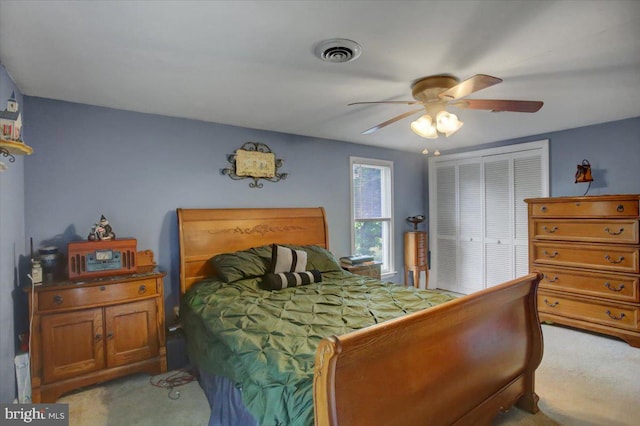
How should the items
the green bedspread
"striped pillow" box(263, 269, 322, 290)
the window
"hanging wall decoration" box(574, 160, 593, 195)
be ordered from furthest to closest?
the window
"hanging wall decoration" box(574, 160, 593, 195)
"striped pillow" box(263, 269, 322, 290)
the green bedspread

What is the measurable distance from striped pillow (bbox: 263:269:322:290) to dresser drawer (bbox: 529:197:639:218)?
2701mm

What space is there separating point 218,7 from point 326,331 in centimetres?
173

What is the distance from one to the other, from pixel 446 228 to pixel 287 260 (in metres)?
3.17

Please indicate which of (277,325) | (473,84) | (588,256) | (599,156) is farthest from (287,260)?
(599,156)

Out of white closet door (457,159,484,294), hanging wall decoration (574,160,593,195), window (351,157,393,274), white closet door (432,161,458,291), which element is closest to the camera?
hanging wall decoration (574,160,593,195)

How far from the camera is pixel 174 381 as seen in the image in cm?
265

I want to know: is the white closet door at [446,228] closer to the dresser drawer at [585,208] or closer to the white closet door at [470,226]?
the white closet door at [470,226]

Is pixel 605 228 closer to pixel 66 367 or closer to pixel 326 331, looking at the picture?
pixel 326 331

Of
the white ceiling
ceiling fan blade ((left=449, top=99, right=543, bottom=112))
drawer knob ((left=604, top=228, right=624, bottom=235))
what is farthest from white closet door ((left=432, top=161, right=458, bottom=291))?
ceiling fan blade ((left=449, top=99, right=543, bottom=112))

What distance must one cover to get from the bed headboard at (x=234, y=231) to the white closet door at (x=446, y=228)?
2.25 m

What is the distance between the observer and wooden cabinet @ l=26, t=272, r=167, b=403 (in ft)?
7.57

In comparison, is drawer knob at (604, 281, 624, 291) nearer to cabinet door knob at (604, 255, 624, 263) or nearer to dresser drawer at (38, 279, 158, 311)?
cabinet door knob at (604, 255, 624, 263)

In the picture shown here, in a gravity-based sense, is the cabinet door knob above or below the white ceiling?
below

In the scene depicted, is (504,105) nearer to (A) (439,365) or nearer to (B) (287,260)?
(A) (439,365)
